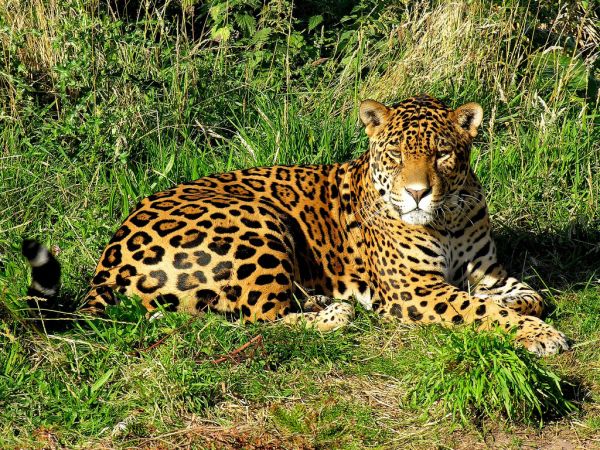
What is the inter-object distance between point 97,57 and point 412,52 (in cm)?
285

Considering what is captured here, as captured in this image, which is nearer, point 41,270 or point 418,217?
point 41,270

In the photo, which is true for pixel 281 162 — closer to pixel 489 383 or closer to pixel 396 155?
pixel 396 155

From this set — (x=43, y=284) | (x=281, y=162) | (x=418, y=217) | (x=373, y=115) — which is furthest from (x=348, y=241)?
(x=43, y=284)

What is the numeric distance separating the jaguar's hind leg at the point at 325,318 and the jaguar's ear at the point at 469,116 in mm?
1448

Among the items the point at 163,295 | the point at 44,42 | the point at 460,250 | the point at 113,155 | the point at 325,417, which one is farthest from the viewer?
the point at 44,42

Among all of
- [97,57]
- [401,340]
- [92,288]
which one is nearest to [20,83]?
[97,57]

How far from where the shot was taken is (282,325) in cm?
638

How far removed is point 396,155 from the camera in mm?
6637

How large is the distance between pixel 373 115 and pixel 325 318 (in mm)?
1436

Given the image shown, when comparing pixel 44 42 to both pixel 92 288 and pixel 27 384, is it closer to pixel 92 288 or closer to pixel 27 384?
pixel 92 288

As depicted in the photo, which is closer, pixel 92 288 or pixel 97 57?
pixel 92 288

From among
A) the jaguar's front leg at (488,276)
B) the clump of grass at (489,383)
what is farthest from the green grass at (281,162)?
the jaguar's front leg at (488,276)

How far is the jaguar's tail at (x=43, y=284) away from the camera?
5375mm

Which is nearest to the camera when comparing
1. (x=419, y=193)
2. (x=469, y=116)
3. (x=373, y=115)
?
(x=419, y=193)
